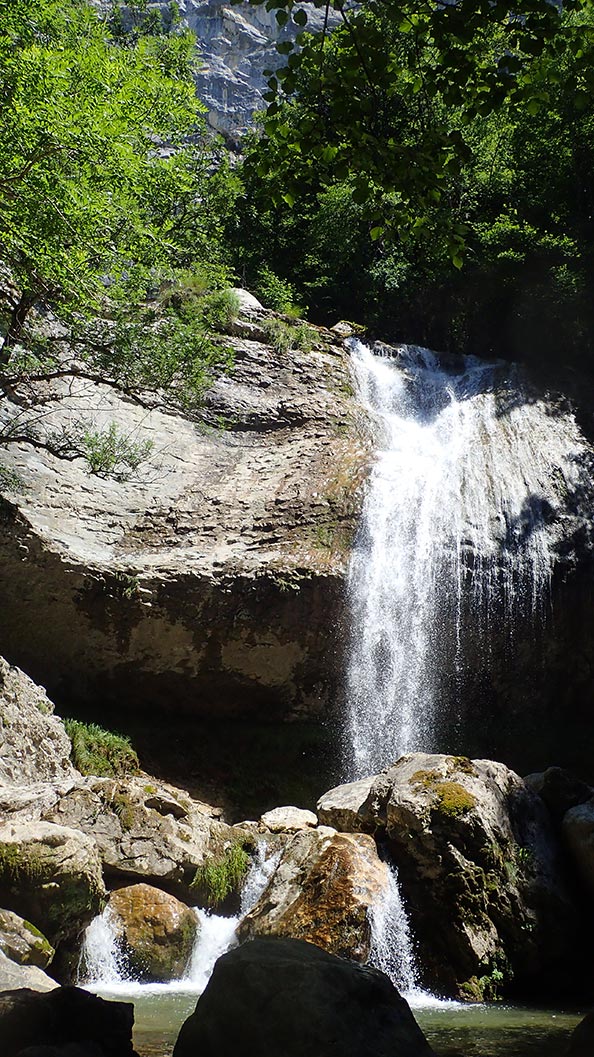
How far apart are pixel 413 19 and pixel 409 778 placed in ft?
25.3

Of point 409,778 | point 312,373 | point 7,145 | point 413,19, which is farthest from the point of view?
point 312,373

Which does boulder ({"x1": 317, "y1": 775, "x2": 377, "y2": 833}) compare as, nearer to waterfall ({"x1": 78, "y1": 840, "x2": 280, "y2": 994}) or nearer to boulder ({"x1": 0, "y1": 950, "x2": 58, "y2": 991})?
waterfall ({"x1": 78, "y1": 840, "x2": 280, "y2": 994})

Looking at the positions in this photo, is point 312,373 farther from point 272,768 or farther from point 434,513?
point 272,768

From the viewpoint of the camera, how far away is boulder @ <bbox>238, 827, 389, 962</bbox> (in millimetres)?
7922

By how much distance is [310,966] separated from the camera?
4.20 m

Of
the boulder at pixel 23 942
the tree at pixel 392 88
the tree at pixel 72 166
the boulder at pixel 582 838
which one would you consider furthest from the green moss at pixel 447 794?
the tree at pixel 72 166

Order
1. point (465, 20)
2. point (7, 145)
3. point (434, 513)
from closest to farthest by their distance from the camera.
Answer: point (465, 20)
point (7, 145)
point (434, 513)

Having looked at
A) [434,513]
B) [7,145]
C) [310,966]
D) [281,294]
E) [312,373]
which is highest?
[281,294]

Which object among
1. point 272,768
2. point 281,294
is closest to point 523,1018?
point 272,768

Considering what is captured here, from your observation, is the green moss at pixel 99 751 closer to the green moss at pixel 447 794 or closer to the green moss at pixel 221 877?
the green moss at pixel 221 877

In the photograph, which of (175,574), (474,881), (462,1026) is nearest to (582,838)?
(474,881)

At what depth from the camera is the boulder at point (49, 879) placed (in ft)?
24.8

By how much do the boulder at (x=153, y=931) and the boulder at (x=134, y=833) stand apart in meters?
0.31

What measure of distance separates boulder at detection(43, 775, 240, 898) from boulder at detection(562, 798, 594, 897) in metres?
4.38
